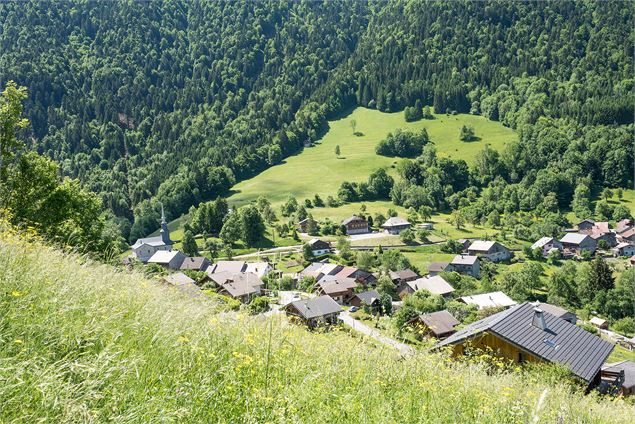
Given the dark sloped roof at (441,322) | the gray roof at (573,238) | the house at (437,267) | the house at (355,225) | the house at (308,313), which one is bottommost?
the gray roof at (573,238)

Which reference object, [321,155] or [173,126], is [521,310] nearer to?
[321,155]

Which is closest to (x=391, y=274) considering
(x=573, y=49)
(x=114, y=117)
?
(x=114, y=117)

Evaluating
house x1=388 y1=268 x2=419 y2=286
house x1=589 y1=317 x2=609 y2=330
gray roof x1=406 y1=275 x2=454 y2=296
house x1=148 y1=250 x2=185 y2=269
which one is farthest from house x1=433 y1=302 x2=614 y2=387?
house x1=148 y1=250 x2=185 y2=269

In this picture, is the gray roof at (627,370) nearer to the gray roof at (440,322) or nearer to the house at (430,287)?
the gray roof at (440,322)

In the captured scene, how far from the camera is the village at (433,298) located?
7613 mm

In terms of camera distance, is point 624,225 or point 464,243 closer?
point 464,243

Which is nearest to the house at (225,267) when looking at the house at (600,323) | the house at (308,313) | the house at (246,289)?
the house at (600,323)

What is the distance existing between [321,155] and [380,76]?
64955 mm

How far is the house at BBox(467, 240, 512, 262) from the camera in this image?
80.7 m

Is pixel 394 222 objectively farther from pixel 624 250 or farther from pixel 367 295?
pixel 624 250

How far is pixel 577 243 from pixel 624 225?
17262 millimetres

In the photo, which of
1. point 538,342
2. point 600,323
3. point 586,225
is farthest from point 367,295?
point 586,225

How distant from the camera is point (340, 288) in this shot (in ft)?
191

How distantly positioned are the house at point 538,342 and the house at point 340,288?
36.8m
